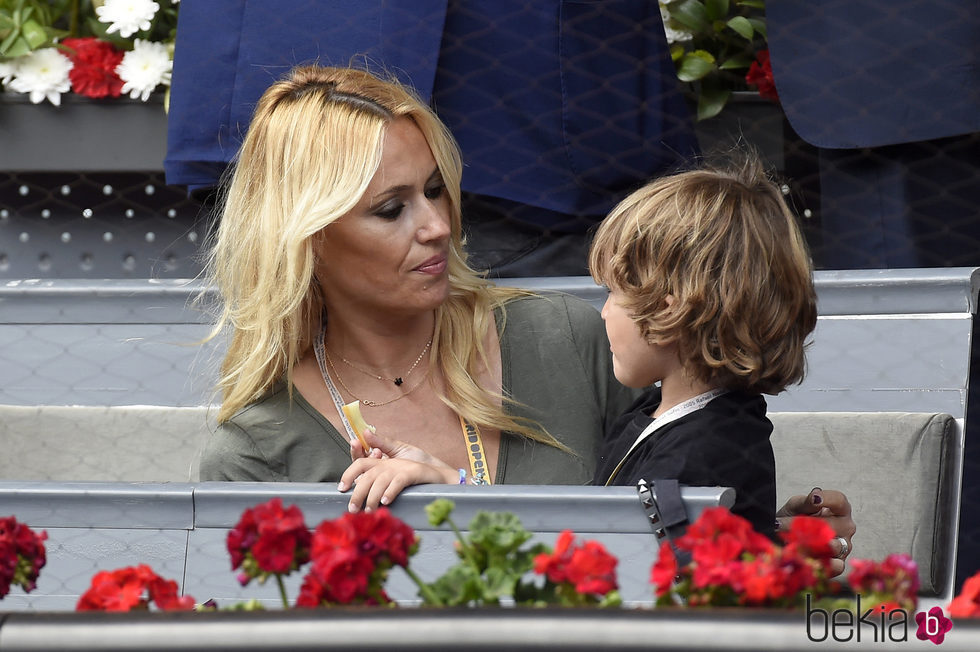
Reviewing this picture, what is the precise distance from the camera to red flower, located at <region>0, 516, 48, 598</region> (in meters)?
0.70

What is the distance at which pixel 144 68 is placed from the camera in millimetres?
2064

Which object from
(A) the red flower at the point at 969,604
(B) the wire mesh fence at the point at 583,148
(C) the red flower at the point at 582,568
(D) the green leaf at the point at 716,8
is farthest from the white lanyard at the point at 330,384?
(D) the green leaf at the point at 716,8

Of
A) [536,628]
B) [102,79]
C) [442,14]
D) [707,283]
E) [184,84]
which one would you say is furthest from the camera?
[102,79]

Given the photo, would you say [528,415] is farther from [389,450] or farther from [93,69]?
[93,69]

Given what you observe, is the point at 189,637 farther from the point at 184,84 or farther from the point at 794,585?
the point at 184,84

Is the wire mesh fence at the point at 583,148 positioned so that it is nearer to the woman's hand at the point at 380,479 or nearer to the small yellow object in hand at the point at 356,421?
the small yellow object in hand at the point at 356,421

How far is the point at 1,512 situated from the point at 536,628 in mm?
607

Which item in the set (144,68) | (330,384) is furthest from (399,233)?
(144,68)

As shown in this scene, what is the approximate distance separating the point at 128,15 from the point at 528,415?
1.16 meters

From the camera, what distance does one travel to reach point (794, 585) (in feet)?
1.96

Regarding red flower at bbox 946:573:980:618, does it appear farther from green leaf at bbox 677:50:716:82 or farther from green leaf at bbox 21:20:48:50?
green leaf at bbox 21:20:48:50

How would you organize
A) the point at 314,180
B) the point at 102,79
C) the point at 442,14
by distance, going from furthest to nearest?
the point at 102,79 → the point at 442,14 → the point at 314,180

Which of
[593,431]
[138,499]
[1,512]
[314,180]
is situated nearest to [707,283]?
[593,431]

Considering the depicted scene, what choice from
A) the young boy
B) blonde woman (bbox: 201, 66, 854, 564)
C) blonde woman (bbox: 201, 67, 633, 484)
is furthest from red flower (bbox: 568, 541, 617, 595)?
blonde woman (bbox: 201, 67, 633, 484)
